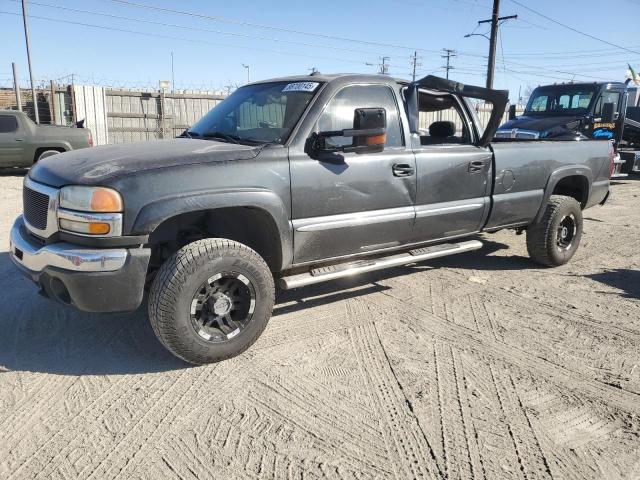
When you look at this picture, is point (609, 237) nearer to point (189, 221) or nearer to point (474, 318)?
point (474, 318)

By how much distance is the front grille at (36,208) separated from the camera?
10.6 ft

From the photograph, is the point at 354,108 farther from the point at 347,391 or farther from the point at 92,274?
the point at 92,274

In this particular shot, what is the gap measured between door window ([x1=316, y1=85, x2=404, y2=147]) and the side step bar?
924 millimetres

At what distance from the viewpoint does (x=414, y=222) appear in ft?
14.1

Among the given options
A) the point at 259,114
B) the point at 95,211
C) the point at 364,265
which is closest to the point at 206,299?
the point at 95,211

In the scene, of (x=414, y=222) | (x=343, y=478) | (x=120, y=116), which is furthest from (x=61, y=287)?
(x=120, y=116)

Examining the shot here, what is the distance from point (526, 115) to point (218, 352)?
11.8 metres

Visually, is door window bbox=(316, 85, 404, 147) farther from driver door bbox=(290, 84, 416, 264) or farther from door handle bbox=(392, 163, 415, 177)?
door handle bbox=(392, 163, 415, 177)

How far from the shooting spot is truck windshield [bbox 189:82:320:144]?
3.85m

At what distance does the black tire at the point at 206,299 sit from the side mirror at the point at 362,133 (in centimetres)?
94

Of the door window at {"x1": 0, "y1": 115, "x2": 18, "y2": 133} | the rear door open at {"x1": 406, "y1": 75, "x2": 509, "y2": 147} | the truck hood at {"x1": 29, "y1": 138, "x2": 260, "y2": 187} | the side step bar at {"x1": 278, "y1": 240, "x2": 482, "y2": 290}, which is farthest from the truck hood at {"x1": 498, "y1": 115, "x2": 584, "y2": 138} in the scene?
the door window at {"x1": 0, "y1": 115, "x2": 18, "y2": 133}

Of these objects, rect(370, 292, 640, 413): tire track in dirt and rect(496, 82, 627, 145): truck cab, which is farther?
rect(496, 82, 627, 145): truck cab

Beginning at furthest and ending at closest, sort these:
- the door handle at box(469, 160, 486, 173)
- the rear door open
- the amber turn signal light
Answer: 1. the door handle at box(469, 160, 486, 173)
2. the rear door open
3. the amber turn signal light

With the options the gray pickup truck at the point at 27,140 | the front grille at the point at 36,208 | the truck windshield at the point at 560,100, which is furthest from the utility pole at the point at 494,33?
the front grille at the point at 36,208
